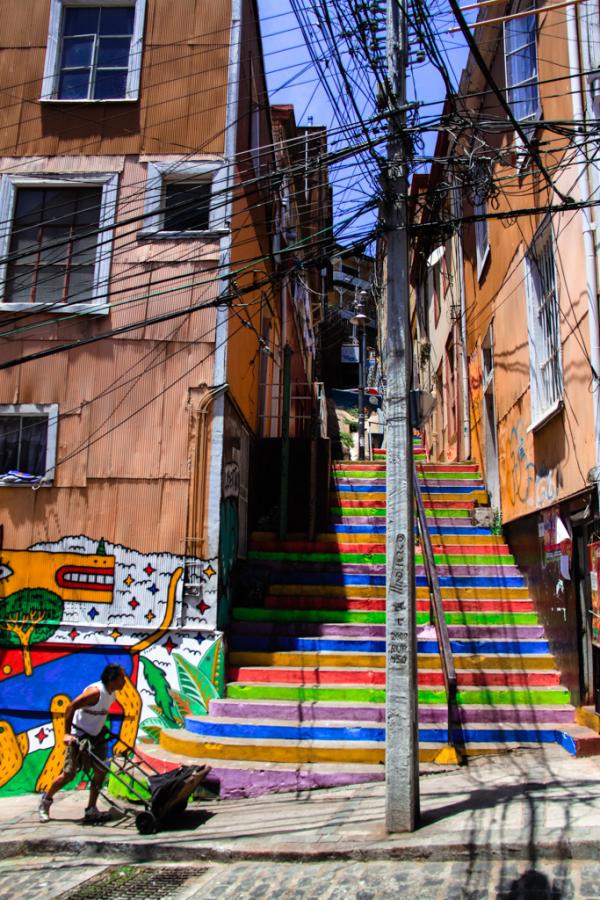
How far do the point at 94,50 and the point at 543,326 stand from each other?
7.72 meters

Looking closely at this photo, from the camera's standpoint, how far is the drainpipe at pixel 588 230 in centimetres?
685

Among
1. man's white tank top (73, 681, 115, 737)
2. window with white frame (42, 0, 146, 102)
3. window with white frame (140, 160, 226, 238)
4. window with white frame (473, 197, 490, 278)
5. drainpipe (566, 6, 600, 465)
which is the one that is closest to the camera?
drainpipe (566, 6, 600, 465)

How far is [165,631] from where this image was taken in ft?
29.4

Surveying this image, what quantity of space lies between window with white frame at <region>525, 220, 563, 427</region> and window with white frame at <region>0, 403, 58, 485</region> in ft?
20.6

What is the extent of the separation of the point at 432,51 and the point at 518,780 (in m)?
6.94

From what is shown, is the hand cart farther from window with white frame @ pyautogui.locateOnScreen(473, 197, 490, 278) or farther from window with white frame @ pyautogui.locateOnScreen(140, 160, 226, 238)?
window with white frame @ pyautogui.locateOnScreen(473, 197, 490, 278)

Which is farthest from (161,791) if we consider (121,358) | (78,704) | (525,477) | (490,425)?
(490,425)

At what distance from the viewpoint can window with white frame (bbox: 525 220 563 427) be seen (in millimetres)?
8648

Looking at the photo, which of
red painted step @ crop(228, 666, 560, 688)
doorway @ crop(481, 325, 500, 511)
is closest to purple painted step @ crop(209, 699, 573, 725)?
red painted step @ crop(228, 666, 560, 688)

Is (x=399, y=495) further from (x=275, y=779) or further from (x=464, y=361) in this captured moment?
(x=464, y=361)

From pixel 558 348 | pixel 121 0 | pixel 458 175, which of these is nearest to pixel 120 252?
pixel 121 0

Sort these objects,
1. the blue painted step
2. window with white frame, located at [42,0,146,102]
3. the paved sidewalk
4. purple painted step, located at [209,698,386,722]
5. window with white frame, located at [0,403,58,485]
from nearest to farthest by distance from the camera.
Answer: the paved sidewalk < purple painted step, located at [209,698,386,722] < the blue painted step < window with white frame, located at [0,403,58,485] < window with white frame, located at [42,0,146,102]

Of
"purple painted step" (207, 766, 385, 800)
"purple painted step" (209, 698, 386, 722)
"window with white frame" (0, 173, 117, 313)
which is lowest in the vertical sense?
"purple painted step" (207, 766, 385, 800)

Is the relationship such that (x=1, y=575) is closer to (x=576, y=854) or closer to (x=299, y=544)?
(x=299, y=544)
